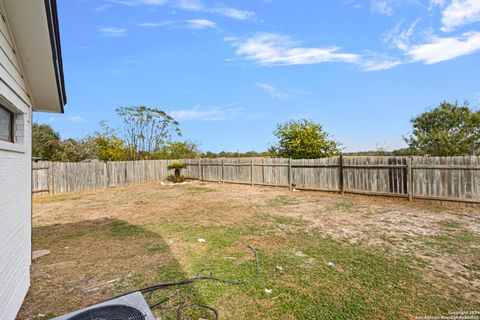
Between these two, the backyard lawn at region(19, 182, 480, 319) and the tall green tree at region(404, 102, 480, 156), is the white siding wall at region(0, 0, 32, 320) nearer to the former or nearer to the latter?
the backyard lawn at region(19, 182, 480, 319)

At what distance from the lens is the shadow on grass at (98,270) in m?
2.39

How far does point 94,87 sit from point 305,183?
12.7 metres

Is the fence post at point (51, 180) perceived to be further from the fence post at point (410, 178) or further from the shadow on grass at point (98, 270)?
the fence post at point (410, 178)

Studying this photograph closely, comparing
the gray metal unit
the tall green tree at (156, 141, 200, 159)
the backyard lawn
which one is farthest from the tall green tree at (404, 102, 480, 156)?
the gray metal unit

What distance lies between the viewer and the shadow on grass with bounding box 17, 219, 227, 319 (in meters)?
2.39

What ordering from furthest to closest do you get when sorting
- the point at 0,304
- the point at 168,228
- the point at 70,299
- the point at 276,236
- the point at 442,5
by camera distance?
1. the point at 442,5
2. the point at 168,228
3. the point at 276,236
4. the point at 70,299
5. the point at 0,304

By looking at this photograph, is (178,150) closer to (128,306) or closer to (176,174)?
(176,174)

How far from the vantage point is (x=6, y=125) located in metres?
2.56

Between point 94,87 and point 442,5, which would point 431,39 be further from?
point 94,87

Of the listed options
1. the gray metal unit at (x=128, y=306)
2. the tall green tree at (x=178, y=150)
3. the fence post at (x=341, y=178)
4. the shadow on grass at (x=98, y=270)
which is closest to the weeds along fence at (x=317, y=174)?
the fence post at (x=341, y=178)

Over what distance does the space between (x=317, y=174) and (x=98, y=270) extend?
8.31 meters

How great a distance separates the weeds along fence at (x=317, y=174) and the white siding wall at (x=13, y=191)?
891 cm

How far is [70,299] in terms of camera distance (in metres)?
2.47

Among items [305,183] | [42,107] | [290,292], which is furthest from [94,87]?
[290,292]
